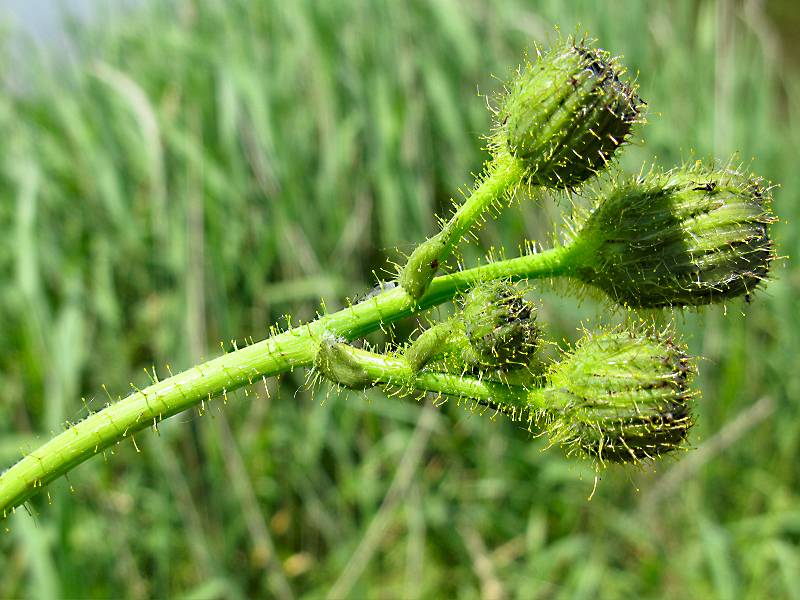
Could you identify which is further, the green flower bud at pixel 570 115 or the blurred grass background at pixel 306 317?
the blurred grass background at pixel 306 317

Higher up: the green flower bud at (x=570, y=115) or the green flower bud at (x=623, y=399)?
the green flower bud at (x=570, y=115)

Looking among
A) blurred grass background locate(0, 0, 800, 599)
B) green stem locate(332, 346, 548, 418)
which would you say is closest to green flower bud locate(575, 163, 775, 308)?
green stem locate(332, 346, 548, 418)

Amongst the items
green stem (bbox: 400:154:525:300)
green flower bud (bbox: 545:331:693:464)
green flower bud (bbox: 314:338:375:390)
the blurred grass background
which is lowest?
green flower bud (bbox: 545:331:693:464)

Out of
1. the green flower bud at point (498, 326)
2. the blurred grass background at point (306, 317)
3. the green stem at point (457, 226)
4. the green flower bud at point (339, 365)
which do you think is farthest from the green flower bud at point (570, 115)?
the blurred grass background at point (306, 317)

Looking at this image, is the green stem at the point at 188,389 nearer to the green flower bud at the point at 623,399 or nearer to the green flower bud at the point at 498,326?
the green flower bud at the point at 498,326

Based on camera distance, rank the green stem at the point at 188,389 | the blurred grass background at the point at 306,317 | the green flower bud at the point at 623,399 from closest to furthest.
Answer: the green stem at the point at 188,389 → the green flower bud at the point at 623,399 → the blurred grass background at the point at 306,317

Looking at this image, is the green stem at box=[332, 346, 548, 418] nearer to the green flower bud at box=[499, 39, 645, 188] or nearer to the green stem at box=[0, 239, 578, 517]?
the green stem at box=[0, 239, 578, 517]

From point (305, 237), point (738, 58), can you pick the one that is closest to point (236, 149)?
point (305, 237)
